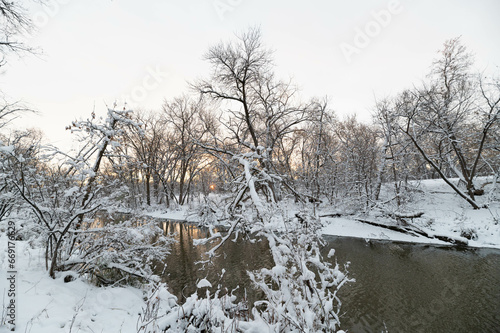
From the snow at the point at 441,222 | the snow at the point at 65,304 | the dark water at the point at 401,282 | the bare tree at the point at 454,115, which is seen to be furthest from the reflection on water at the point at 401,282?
the bare tree at the point at 454,115

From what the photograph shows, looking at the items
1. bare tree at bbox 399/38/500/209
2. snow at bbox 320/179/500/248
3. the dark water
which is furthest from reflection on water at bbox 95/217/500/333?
bare tree at bbox 399/38/500/209

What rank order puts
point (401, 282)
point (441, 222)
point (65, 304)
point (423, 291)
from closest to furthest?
point (65, 304)
point (423, 291)
point (401, 282)
point (441, 222)

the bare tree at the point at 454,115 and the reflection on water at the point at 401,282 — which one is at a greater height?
the bare tree at the point at 454,115

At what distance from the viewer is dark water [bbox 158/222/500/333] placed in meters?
5.66

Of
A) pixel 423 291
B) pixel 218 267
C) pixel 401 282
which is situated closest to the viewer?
pixel 423 291

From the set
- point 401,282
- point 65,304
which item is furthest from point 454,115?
point 65,304

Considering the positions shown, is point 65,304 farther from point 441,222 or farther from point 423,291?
point 441,222

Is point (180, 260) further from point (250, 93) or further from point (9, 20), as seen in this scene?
point (250, 93)

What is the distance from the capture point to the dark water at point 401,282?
223 inches

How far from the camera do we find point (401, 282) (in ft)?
25.4

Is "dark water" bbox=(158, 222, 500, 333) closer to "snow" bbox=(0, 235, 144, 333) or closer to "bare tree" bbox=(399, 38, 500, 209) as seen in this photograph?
"snow" bbox=(0, 235, 144, 333)

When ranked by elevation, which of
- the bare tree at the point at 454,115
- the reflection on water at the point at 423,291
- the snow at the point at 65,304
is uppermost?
the bare tree at the point at 454,115

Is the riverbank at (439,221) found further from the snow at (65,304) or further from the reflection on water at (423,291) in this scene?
the snow at (65,304)

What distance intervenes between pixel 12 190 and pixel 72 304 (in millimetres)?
2823
